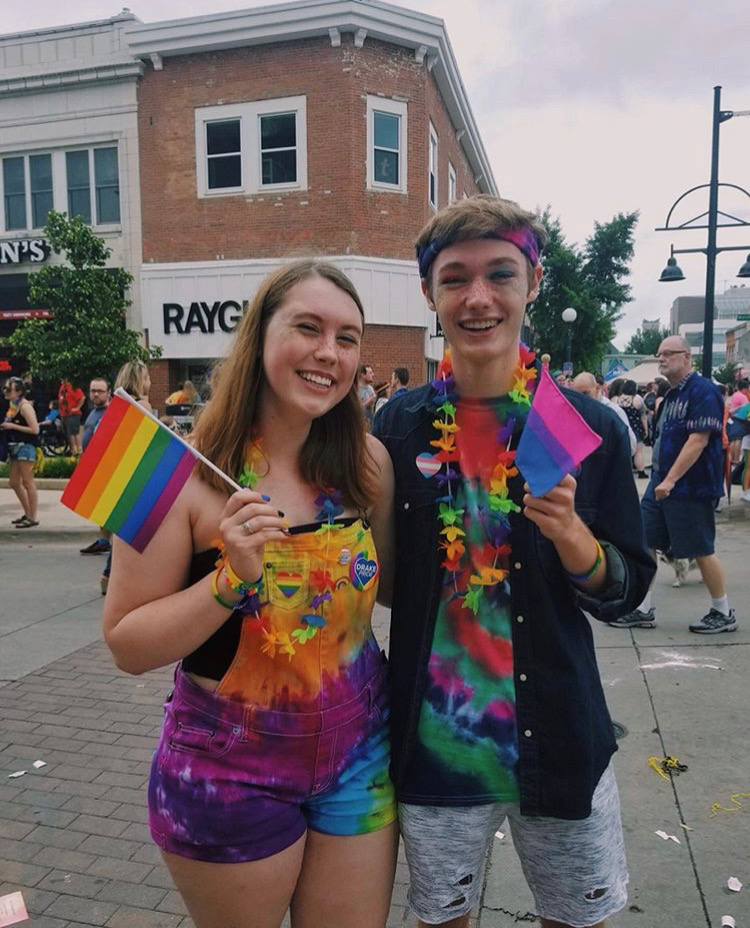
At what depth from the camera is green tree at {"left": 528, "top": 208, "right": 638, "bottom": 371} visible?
3334cm

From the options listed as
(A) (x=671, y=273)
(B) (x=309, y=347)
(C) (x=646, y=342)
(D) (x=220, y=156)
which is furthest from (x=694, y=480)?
(C) (x=646, y=342)

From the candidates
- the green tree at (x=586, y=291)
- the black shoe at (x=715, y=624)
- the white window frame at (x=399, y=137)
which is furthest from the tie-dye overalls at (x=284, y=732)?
the green tree at (x=586, y=291)

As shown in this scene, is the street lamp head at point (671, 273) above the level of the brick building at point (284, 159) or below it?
below

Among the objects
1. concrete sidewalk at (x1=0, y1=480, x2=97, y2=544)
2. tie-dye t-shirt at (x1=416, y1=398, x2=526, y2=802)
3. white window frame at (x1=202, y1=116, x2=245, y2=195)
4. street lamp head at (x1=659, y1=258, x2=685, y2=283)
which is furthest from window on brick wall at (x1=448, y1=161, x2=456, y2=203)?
tie-dye t-shirt at (x1=416, y1=398, x2=526, y2=802)

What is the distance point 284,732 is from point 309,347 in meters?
0.85

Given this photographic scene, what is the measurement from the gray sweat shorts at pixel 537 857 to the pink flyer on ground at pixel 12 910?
5.35ft

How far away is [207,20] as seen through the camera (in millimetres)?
16594

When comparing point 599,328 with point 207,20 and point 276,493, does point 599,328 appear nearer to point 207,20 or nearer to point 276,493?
point 207,20

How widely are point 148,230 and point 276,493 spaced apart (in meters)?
18.0

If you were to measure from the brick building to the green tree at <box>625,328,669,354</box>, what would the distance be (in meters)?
72.2

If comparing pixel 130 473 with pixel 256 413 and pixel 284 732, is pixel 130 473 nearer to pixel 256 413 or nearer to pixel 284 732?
pixel 256 413

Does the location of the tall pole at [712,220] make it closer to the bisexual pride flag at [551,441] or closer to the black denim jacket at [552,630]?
the black denim jacket at [552,630]

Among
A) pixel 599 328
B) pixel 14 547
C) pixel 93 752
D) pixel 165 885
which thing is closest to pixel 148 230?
pixel 14 547

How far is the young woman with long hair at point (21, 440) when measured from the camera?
31.1 ft
